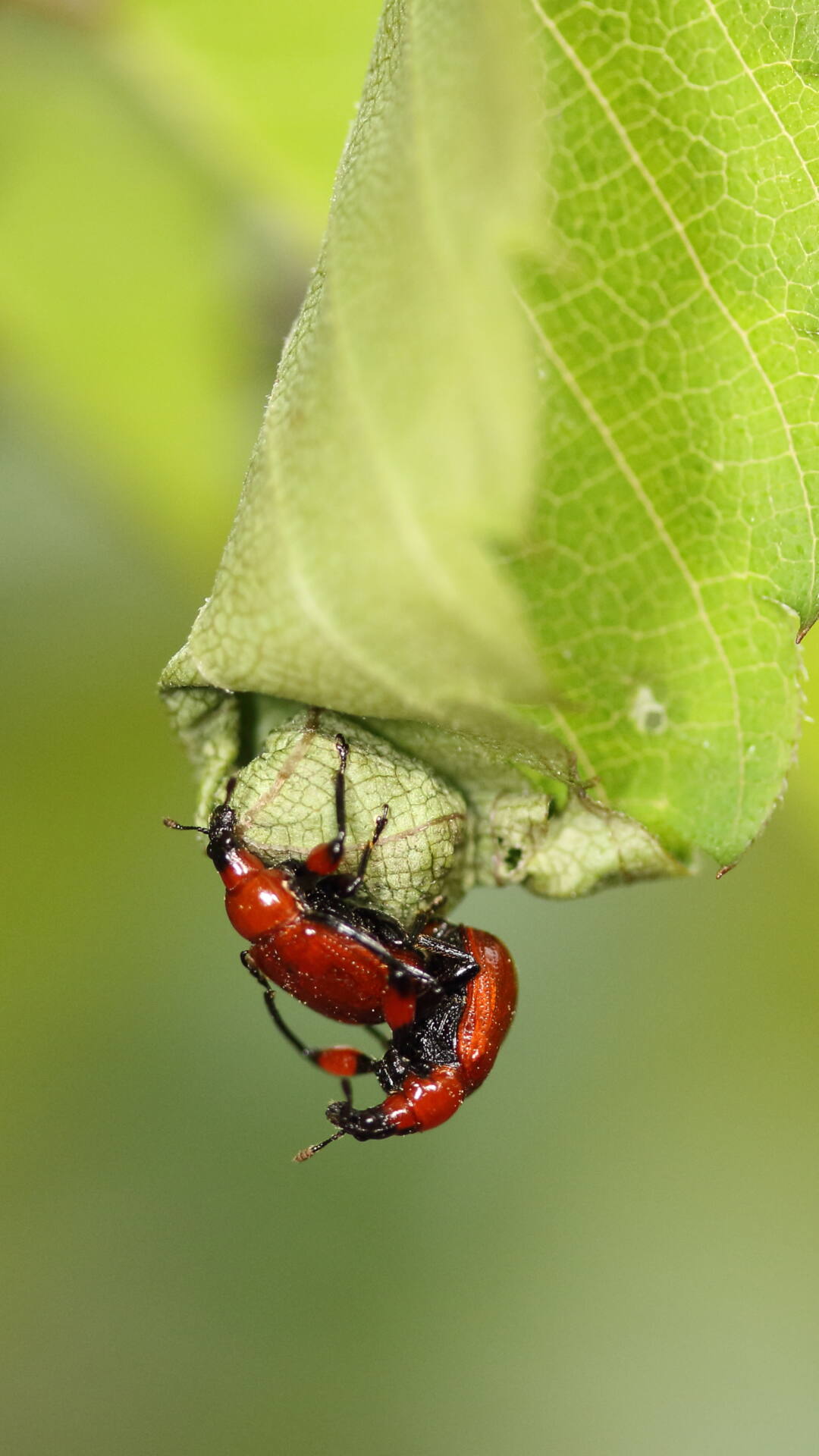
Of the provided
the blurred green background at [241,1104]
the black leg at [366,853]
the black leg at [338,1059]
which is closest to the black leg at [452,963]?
the black leg at [366,853]

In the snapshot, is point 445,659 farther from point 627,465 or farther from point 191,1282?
point 191,1282

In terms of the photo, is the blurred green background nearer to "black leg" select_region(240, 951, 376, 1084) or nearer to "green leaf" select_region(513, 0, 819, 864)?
"black leg" select_region(240, 951, 376, 1084)

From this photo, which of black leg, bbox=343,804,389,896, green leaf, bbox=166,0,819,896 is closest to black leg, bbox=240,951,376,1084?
black leg, bbox=343,804,389,896

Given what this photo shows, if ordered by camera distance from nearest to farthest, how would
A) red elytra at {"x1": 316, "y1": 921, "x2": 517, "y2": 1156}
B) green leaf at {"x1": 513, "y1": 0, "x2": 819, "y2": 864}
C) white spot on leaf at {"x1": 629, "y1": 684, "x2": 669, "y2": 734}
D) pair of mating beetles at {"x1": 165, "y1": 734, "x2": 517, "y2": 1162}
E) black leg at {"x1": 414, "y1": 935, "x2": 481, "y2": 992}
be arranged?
green leaf at {"x1": 513, "y1": 0, "x2": 819, "y2": 864}
white spot on leaf at {"x1": 629, "y1": 684, "x2": 669, "y2": 734}
pair of mating beetles at {"x1": 165, "y1": 734, "x2": 517, "y2": 1162}
black leg at {"x1": 414, "y1": 935, "x2": 481, "y2": 992}
red elytra at {"x1": 316, "y1": 921, "x2": 517, "y2": 1156}

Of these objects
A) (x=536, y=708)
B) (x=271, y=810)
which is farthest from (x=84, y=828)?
(x=536, y=708)

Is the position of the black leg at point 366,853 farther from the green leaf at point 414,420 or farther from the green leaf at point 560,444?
the green leaf at point 414,420

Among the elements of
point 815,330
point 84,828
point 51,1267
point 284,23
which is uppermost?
point 284,23

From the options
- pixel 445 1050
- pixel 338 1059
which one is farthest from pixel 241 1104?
pixel 445 1050
